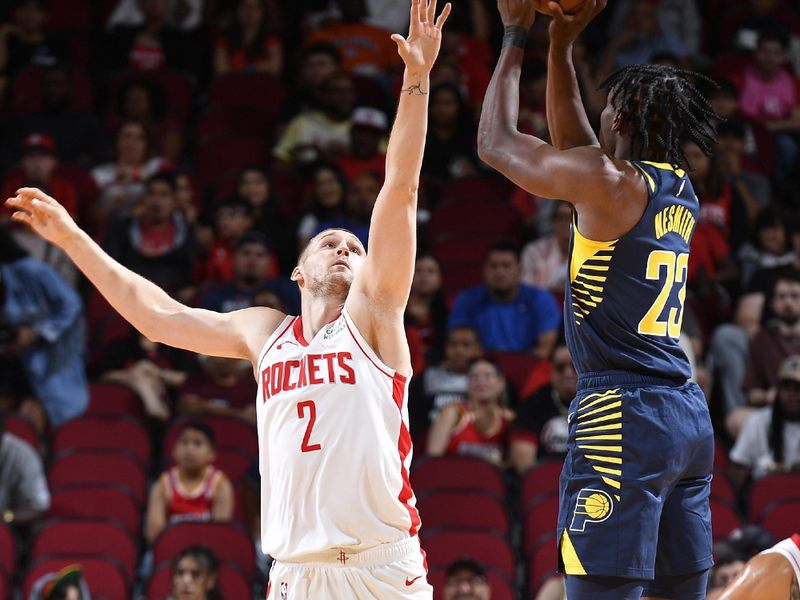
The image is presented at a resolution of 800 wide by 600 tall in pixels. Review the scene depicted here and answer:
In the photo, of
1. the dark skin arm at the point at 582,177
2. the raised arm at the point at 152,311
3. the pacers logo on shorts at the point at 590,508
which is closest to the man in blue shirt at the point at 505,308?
the raised arm at the point at 152,311

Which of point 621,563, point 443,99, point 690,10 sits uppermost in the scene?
point 690,10

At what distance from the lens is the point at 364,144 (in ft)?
38.1

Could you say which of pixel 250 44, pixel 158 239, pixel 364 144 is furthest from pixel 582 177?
pixel 250 44

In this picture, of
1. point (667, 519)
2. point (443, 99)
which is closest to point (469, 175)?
point (443, 99)

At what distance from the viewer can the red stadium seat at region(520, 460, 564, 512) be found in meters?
8.55

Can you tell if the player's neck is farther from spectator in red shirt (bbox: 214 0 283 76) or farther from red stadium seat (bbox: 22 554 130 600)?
spectator in red shirt (bbox: 214 0 283 76)

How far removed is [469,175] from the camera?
1150cm

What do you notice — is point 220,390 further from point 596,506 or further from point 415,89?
point 596,506

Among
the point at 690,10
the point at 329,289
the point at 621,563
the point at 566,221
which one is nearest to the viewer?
the point at 621,563

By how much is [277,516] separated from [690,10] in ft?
32.2

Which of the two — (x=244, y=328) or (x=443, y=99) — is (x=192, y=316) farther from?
(x=443, y=99)

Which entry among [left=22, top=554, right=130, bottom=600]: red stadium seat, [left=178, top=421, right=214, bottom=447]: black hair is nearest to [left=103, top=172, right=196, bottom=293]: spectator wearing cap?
[left=178, top=421, right=214, bottom=447]: black hair

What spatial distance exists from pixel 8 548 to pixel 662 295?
5.33 meters

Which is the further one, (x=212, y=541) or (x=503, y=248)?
(x=503, y=248)
